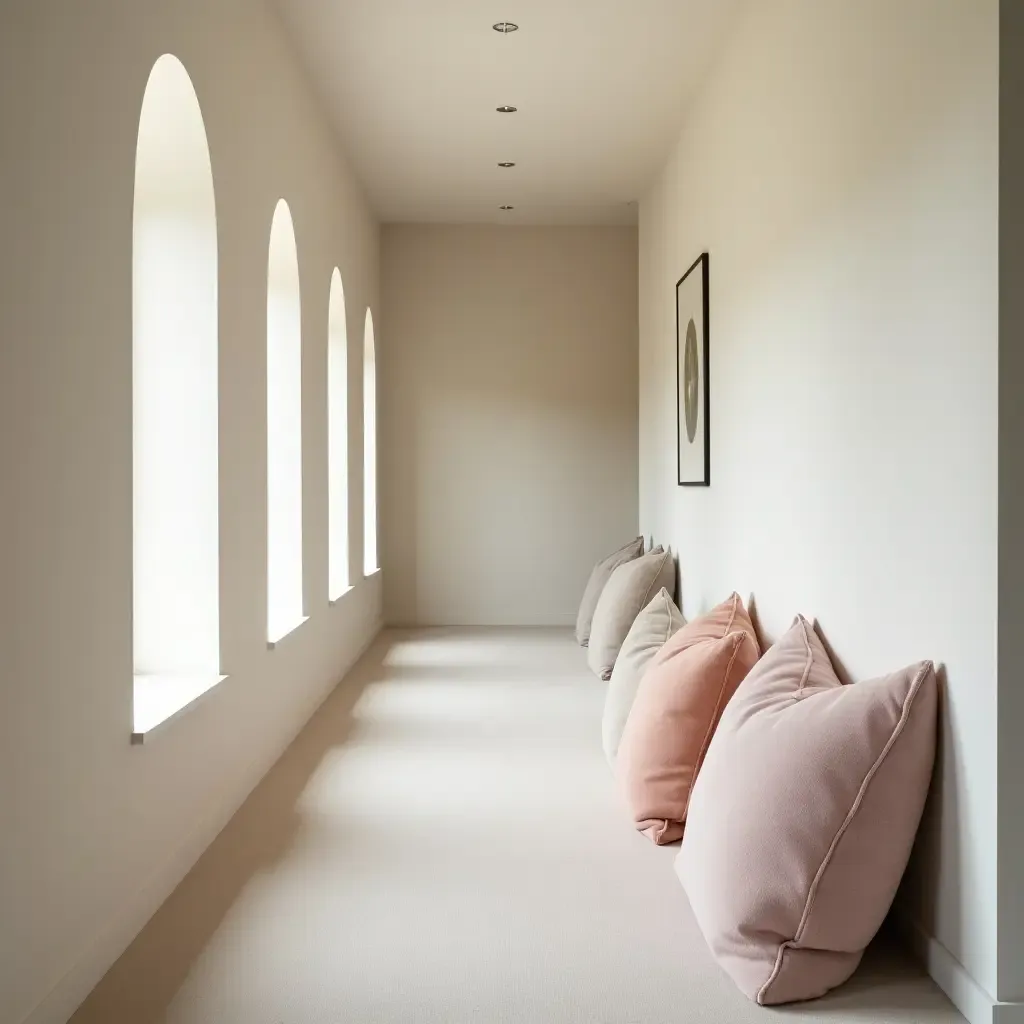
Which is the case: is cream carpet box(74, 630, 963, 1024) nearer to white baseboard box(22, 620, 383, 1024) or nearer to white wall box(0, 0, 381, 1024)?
white baseboard box(22, 620, 383, 1024)

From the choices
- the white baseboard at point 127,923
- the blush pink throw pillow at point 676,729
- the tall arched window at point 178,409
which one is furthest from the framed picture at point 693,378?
the white baseboard at point 127,923

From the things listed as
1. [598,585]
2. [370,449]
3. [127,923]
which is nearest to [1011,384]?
[127,923]

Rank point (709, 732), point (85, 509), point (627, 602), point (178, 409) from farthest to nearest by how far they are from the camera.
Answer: point (627, 602), point (178, 409), point (709, 732), point (85, 509)

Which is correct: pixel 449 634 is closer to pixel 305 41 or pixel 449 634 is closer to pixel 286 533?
pixel 286 533

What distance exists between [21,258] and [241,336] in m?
1.67

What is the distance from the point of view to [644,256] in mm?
6664

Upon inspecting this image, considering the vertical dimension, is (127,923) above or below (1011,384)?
below

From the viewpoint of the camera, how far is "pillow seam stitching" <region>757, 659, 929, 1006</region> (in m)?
2.01

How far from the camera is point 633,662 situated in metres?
3.90

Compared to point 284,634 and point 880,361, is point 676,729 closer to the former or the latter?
point 880,361

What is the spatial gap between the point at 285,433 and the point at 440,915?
2593mm

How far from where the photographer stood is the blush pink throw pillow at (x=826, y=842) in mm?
2027

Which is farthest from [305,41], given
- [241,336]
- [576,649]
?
[576,649]

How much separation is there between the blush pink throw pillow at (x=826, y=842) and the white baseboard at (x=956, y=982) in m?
0.14
